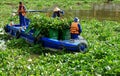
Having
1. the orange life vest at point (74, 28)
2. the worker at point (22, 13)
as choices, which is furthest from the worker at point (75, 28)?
the worker at point (22, 13)

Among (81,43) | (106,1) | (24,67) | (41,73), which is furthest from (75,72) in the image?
(106,1)

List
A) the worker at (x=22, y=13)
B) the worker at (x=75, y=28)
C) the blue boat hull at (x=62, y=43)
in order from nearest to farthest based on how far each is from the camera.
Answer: the blue boat hull at (x=62, y=43) < the worker at (x=75, y=28) < the worker at (x=22, y=13)

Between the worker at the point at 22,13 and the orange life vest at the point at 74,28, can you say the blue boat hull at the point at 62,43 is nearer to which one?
the orange life vest at the point at 74,28

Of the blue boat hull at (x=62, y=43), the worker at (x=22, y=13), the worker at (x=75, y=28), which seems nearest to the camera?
the blue boat hull at (x=62, y=43)

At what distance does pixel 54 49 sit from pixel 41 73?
507 cm

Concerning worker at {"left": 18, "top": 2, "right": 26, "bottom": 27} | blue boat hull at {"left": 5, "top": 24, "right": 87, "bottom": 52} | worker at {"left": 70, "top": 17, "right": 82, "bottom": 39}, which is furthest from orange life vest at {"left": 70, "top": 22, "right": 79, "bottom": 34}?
worker at {"left": 18, "top": 2, "right": 26, "bottom": 27}

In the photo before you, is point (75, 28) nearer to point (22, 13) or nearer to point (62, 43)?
point (62, 43)

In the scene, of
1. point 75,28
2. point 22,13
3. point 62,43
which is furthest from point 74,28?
point 22,13

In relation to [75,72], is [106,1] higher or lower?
lower

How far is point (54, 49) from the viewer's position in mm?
16688

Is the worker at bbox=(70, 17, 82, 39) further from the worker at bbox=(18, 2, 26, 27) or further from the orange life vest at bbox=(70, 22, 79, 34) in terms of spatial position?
the worker at bbox=(18, 2, 26, 27)

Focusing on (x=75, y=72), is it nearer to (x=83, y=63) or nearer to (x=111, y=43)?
(x=83, y=63)

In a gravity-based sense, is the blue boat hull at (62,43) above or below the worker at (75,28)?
below

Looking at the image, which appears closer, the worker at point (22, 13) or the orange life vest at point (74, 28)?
the orange life vest at point (74, 28)
